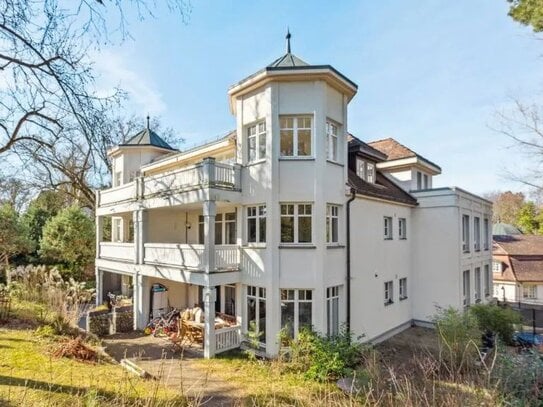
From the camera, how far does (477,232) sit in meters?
21.9

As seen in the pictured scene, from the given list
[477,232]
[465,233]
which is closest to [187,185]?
[465,233]

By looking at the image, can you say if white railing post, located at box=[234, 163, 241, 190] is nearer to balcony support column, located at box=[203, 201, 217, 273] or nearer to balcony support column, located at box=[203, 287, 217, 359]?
balcony support column, located at box=[203, 201, 217, 273]

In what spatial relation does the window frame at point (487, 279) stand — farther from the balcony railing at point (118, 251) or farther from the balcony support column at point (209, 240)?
the balcony railing at point (118, 251)

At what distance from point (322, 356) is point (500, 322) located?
10.5 m

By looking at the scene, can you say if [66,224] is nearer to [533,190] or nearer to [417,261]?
[417,261]

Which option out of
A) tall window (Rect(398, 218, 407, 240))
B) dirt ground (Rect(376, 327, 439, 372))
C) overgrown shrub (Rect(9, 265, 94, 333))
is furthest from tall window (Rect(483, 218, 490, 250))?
overgrown shrub (Rect(9, 265, 94, 333))

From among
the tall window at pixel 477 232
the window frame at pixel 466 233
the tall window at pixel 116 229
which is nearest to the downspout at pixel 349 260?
the window frame at pixel 466 233

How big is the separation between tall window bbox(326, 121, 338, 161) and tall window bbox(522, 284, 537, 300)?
105 feet

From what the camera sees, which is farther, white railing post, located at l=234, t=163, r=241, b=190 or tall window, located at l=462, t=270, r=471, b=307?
tall window, located at l=462, t=270, r=471, b=307

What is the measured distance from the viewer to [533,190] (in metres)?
17.0

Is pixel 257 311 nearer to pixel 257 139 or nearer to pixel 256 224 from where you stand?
pixel 256 224

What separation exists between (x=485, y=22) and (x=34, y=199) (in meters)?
34.7

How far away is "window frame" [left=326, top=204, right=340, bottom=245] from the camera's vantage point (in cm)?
1320

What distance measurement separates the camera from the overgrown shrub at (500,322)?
15.9 meters
